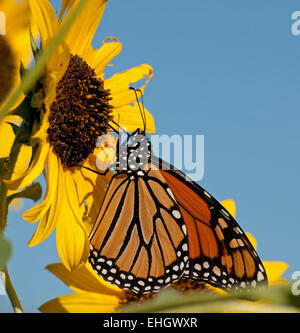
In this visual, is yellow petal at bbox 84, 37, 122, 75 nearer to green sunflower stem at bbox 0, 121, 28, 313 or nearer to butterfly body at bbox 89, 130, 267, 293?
butterfly body at bbox 89, 130, 267, 293

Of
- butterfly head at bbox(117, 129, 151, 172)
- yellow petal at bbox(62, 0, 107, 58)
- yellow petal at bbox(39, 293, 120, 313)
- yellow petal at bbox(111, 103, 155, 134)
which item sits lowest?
yellow petal at bbox(39, 293, 120, 313)

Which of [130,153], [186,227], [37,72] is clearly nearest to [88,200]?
[130,153]

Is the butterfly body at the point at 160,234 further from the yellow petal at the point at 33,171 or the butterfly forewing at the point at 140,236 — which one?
the yellow petal at the point at 33,171

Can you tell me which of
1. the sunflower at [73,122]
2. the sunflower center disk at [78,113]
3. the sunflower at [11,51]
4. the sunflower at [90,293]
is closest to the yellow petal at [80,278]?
the sunflower at [90,293]

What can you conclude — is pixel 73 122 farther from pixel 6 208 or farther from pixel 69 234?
pixel 6 208

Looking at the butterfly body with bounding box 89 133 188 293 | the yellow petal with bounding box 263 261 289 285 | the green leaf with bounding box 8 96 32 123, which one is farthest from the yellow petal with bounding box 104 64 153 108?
the yellow petal with bounding box 263 261 289 285

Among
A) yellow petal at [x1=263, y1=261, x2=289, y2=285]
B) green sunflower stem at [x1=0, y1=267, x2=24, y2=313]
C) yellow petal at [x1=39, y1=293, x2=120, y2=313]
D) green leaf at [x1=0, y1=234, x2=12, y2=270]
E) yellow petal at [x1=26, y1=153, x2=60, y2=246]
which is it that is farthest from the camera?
yellow petal at [x1=263, y1=261, x2=289, y2=285]

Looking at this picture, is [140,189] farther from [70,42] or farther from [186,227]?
[70,42]
